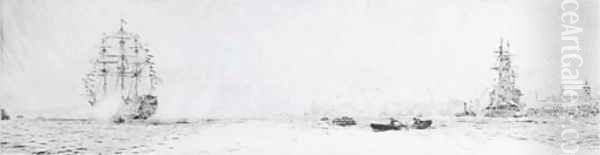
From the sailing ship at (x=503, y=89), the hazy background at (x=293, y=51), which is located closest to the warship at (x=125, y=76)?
the hazy background at (x=293, y=51)

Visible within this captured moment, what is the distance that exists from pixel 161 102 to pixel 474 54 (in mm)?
1321

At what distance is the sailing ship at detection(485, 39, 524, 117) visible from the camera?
2354 mm

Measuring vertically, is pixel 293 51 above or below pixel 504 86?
above

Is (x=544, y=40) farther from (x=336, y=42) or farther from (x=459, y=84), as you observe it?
(x=336, y=42)

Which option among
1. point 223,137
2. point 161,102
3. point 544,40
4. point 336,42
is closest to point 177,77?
point 161,102

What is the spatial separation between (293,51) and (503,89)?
89 cm

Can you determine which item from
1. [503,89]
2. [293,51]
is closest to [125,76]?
[293,51]

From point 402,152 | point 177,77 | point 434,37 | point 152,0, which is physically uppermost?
point 152,0

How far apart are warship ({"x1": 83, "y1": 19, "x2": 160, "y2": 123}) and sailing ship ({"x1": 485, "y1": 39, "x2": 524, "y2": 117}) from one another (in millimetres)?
1390

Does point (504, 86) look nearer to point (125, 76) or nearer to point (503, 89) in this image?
point (503, 89)

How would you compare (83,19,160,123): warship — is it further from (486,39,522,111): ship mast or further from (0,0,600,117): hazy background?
(486,39,522,111): ship mast

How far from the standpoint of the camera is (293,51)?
7.71 feet

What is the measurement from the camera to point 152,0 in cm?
232

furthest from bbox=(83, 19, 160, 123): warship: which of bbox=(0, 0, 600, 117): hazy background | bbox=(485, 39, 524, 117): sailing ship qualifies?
bbox=(485, 39, 524, 117): sailing ship
